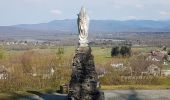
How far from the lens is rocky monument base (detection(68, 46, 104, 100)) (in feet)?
69.8

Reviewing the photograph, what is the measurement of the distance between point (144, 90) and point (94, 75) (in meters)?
13.7

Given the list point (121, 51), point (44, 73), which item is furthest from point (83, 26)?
point (121, 51)

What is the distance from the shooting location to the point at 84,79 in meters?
21.3

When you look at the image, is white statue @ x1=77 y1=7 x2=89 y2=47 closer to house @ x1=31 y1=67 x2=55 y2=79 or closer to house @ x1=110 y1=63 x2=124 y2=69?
house @ x1=31 y1=67 x2=55 y2=79

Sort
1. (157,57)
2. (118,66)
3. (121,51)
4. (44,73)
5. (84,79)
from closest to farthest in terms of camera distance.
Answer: (84,79)
(44,73)
(118,66)
(157,57)
(121,51)

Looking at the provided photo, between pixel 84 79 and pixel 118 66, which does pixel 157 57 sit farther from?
pixel 84 79

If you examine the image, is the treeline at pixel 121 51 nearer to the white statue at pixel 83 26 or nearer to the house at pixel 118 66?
the house at pixel 118 66

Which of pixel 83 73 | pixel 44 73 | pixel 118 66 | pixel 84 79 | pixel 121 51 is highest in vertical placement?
pixel 121 51

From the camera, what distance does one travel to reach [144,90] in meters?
34.2

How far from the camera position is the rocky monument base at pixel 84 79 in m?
21.3

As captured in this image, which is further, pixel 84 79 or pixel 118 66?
pixel 118 66

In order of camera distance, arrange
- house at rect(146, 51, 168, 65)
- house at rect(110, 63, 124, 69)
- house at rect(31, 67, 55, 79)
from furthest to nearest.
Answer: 1. house at rect(146, 51, 168, 65)
2. house at rect(110, 63, 124, 69)
3. house at rect(31, 67, 55, 79)

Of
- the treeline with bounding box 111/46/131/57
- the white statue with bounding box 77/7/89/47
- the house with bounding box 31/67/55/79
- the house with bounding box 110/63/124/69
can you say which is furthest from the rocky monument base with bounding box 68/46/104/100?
the treeline with bounding box 111/46/131/57

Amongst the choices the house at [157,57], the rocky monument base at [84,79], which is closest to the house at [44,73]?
the rocky monument base at [84,79]
